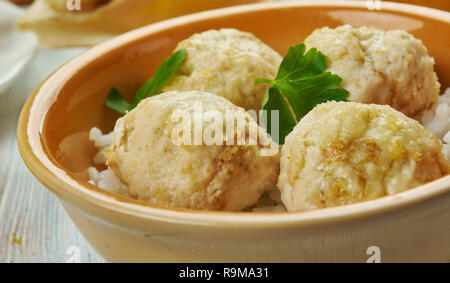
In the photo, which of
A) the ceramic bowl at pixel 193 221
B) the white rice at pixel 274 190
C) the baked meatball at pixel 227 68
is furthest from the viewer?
the baked meatball at pixel 227 68

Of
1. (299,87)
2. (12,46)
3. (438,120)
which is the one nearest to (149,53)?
(299,87)

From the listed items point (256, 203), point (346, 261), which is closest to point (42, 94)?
point (256, 203)

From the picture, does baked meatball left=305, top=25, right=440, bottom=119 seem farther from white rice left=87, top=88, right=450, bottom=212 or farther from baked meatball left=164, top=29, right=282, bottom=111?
baked meatball left=164, top=29, right=282, bottom=111

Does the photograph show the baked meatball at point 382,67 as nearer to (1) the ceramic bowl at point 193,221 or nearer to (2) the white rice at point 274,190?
(2) the white rice at point 274,190

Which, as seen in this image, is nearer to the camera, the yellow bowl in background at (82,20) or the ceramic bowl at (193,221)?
the ceramic bowl at (193,221)

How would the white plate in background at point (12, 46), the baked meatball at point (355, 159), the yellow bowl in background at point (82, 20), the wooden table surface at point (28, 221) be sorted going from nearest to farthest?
the baked meatball at point (355, 159) < the wooden table surface at point (28, 221) < the white plate in background at point (12, 46) < the yellow bowl in background at point (82, 20)

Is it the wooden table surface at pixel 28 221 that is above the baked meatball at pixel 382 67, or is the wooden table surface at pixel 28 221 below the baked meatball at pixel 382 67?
below

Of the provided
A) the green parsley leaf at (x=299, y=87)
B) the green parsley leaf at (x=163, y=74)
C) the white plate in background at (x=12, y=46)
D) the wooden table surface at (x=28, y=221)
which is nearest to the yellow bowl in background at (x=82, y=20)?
the white plate in background at (x=12, y=46)
